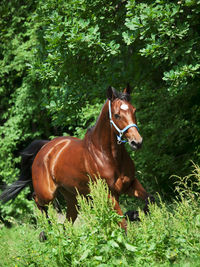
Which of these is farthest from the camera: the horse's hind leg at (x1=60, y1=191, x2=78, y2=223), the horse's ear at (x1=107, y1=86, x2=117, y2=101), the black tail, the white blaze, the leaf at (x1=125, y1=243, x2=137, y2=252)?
the black tail

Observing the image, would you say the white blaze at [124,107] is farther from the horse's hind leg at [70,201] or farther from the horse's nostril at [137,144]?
the horse's hind leg at [70,201]

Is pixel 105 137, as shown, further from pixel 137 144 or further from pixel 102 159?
pixel 137 144

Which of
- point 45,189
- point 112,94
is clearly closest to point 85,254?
point 112,94

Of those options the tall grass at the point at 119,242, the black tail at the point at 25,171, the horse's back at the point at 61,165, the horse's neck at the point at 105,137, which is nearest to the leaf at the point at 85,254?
the tall grass at the point at 119,242

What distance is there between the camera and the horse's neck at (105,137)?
18.9ft

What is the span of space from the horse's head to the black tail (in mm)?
2863

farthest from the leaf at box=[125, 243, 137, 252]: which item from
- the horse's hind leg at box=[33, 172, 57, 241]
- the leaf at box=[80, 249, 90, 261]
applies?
the horse's hind leg at box=[33, 172, 57, 241]

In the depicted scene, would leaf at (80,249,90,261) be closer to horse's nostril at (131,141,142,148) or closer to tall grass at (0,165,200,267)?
tall grass at (0,165,200,267)

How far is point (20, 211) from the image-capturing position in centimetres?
1291

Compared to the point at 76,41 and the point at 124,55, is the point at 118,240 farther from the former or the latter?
the point at 124,55

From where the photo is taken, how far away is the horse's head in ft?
17.3

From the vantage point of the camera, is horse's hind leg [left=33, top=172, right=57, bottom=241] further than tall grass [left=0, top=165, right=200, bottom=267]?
Yes

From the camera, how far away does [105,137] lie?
5.83 metres

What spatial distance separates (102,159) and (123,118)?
2.34ft
